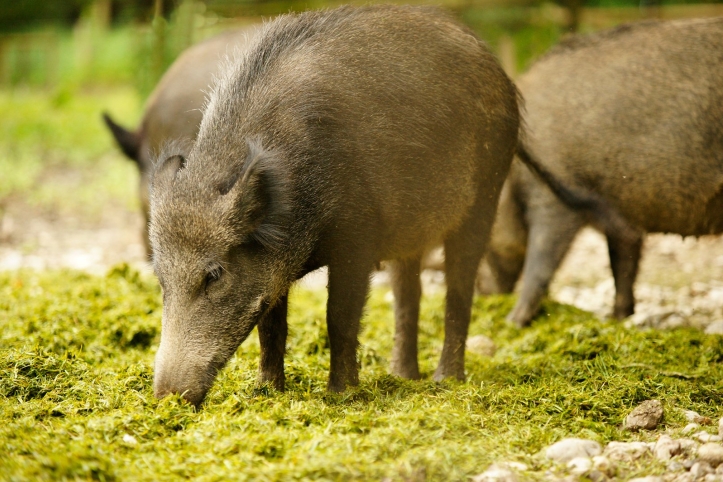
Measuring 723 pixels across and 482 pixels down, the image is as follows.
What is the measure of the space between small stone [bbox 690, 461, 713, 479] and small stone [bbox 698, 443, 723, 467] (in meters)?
0.05

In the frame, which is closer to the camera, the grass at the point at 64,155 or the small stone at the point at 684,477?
the small stone at the point at 684,477

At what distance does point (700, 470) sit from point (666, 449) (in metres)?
0.24

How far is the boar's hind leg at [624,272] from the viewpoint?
690 cm

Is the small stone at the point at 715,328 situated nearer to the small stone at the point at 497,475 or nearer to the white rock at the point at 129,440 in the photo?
the small stone at the point at 497,475

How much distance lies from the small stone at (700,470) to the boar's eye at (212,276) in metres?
2.22

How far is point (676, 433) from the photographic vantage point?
394 centimetres

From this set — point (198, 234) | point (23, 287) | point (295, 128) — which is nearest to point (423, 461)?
point (198, 234)

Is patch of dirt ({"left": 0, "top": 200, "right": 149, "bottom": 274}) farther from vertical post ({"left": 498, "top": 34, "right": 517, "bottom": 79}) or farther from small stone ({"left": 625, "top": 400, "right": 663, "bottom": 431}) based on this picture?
small stone ({"left": 625, "top": 400, "right": 663, "bottom": 431})

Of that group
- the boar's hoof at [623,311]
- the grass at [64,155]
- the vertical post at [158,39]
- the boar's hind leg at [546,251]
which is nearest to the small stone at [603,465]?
the boar's hind leg at [546,251]

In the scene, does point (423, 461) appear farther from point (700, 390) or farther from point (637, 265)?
point (637, 265)

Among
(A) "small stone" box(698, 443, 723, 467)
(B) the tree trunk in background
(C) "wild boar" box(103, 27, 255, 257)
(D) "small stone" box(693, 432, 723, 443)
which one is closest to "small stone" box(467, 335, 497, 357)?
(D) "small stone" box(693, 432, 723, 443)

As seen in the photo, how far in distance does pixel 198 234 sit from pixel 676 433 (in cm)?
241

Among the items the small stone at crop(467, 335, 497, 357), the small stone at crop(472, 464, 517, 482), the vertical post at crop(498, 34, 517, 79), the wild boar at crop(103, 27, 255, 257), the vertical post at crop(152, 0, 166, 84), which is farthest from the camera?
the vertical post at crop(498, 34, 517, 79)

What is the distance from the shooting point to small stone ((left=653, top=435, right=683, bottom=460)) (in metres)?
3.61
